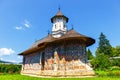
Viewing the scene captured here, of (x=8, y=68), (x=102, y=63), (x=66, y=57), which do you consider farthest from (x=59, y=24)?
(x=8, y=68)

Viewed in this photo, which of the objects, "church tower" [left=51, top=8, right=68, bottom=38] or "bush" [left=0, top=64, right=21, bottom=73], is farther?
"bush" [left=0, top=64, right=21, bottom=73]

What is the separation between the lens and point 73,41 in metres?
19.2

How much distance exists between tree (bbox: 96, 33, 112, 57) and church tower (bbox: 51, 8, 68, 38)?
34.1m

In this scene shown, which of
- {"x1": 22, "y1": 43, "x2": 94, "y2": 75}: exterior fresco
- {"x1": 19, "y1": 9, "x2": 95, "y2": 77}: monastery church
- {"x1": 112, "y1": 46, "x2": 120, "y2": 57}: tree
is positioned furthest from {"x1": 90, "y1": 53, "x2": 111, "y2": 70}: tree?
{"x1": 112, "y1": 46, "x2": 120, "y2": 57}: tree

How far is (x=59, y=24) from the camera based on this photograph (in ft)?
81.7

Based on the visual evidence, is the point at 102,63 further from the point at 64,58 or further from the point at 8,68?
the point at 8,68

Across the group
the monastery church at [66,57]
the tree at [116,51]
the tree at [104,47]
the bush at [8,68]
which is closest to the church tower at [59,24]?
the monastery church at [66,57]

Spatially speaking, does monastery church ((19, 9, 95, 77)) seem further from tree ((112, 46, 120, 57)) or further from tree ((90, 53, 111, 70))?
tree ((112, 46, 120, 57))

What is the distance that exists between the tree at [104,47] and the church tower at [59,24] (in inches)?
1341

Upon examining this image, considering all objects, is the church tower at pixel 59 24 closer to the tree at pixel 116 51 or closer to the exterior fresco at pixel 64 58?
the exterior fresco at pixel 64 58

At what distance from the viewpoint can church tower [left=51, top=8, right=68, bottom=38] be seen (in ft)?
80.4

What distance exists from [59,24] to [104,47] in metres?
37.9

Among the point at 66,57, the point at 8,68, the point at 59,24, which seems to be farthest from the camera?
the point at 8,68

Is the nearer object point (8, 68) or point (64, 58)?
point (64, 58)
